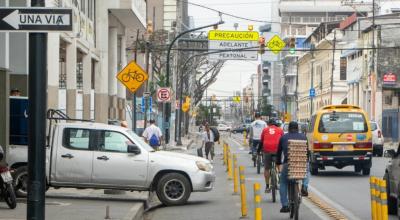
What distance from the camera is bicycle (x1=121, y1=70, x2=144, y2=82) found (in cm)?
2189

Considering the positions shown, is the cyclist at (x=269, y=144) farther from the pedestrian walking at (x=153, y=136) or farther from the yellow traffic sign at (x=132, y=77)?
the pedestrian walking at (x=153, y=136)

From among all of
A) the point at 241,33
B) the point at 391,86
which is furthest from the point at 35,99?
the point at 391,86

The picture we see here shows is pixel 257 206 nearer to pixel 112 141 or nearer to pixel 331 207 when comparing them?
pixel 331 207

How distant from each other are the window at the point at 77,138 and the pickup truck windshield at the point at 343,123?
9638 mm

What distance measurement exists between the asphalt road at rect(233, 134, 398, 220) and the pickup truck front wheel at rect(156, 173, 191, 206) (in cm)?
315

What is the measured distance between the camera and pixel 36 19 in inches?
370

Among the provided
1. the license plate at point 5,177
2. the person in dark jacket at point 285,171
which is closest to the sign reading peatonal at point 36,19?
the license plate at point 5,177

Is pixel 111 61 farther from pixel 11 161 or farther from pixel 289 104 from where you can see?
pixel 289 104

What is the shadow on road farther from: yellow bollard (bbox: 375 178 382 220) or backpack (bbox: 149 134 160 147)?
yellow bollard (bbox: 375 178 382 220)

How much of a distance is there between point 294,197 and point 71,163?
205 inches

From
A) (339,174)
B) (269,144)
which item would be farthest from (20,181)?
(339,174)

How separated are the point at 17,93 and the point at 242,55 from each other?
24284mm

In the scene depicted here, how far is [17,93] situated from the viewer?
59.4 ft

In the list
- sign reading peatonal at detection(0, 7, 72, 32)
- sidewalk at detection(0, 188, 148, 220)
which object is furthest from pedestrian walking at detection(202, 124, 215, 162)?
sign reading peatonal at detection(0, 7, 72, 32)
